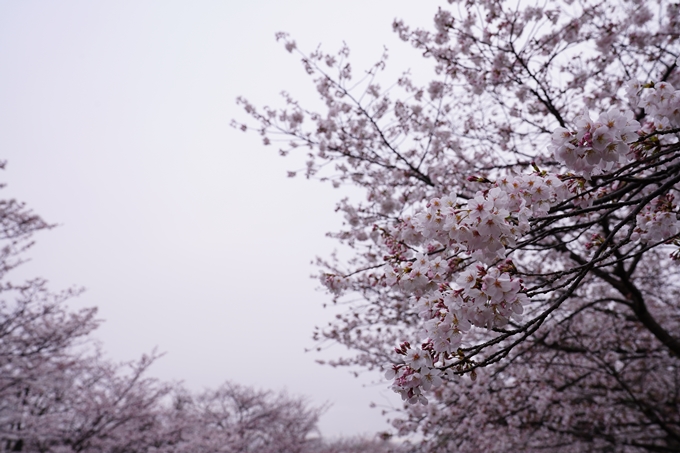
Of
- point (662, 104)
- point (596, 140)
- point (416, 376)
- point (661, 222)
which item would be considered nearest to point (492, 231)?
point (596, 140)

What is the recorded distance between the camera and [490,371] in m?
6.85

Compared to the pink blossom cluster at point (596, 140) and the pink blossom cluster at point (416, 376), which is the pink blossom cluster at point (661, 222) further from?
the pink blossom cluster at point (416, 376)

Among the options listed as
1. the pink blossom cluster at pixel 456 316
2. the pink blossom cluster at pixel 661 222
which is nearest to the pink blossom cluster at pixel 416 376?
the pink blossom cluster at pixel 456 316

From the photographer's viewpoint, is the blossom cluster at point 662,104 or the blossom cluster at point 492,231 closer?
the blossom cluster at point 492,231

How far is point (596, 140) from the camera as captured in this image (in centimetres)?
172

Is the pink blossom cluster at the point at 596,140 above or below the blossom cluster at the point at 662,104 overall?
below

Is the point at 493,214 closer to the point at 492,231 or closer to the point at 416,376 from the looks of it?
the point at 492,231

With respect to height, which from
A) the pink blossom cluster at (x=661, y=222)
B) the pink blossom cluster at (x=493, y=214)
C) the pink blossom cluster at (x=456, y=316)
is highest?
the pink blossom cluster at (x=661, y=222)

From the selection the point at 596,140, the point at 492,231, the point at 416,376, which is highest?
the point at 596,140

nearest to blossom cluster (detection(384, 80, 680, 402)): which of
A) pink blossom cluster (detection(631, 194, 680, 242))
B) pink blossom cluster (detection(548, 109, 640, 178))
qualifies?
pink blossom cluster (detection(548, 109, 640, 178))

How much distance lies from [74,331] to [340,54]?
409 inches

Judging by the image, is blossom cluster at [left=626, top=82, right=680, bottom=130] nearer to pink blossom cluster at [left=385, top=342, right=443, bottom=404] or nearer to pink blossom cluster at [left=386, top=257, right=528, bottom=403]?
pink blossom cluster at [left=386, top=257, right=528, bottom=403]

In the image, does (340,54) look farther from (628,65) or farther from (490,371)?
(490,371)

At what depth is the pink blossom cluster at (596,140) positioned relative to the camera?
1.69 metres
